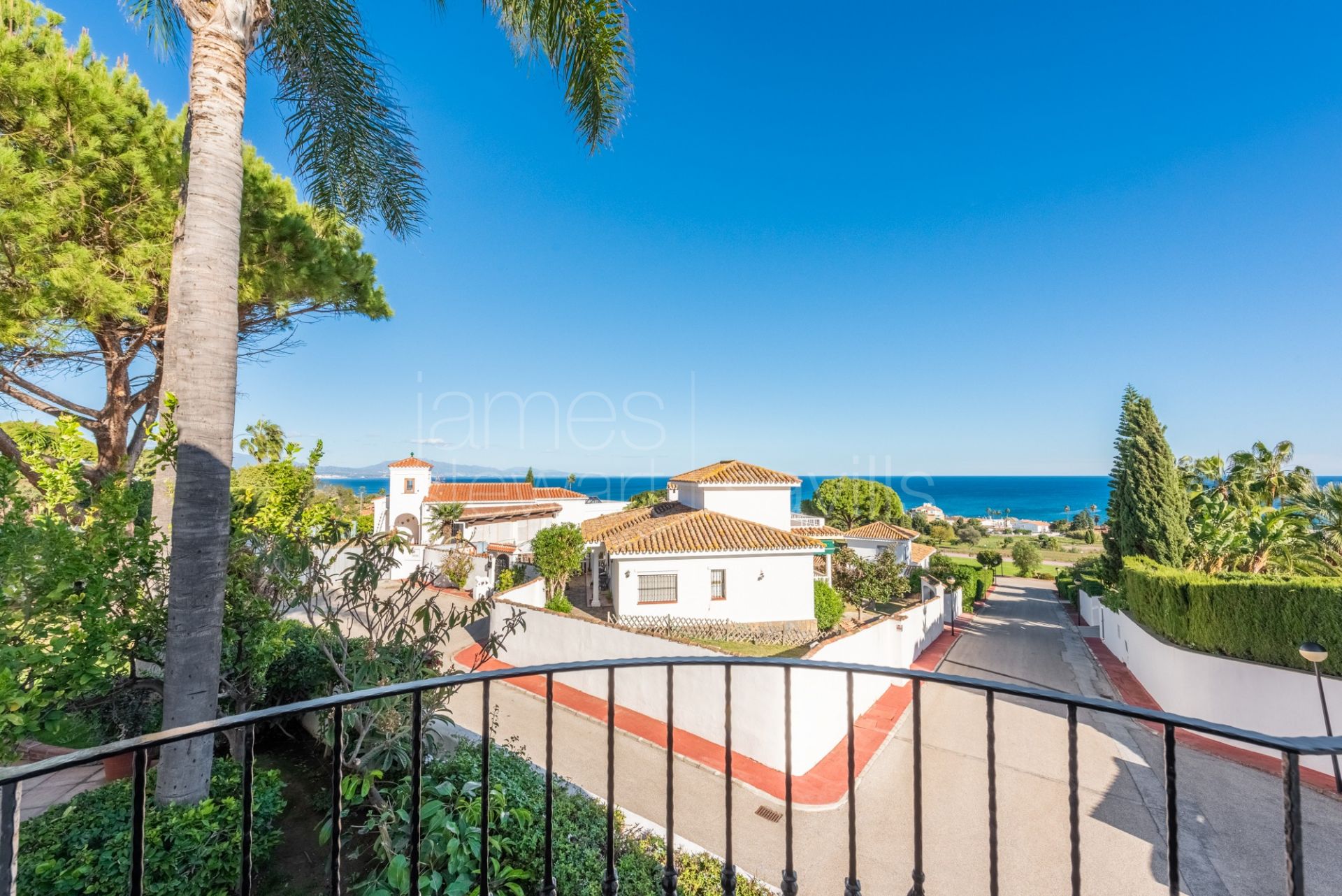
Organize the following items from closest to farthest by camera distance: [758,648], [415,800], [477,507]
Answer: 1. [415,800]
2. [758,648]
3. [477,507]

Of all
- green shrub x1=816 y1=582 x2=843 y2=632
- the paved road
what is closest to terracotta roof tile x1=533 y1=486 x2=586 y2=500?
green shrub x1=816 y1=582 x2=843 y2=632

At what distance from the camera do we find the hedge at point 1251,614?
802 cm

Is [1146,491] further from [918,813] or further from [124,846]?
[124,846]

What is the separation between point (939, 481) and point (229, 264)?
200467mm

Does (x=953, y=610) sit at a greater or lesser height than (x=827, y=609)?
lesser

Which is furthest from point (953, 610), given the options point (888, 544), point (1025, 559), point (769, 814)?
point (1025, 559)

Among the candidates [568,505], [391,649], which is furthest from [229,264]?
[568,505]

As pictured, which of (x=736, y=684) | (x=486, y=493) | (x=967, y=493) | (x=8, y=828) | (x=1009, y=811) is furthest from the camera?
(x=967, y=493)

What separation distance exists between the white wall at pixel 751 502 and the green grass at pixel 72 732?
1369 cm

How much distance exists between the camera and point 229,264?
12.6ft

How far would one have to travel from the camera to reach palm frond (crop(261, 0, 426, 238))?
4.88m

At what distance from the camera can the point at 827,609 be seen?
1448 centimetres

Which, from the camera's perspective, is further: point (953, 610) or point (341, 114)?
point (953, 610)

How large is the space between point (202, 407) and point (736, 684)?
7.83 metres
